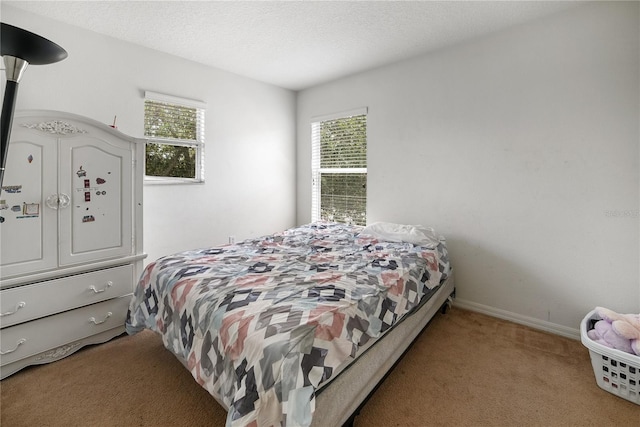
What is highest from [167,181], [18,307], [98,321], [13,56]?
[13,56]

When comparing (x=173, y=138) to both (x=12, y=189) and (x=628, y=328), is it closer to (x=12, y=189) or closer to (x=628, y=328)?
(x=12, y=189)

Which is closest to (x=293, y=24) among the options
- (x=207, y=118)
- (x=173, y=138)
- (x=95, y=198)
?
(x=207, y=118)

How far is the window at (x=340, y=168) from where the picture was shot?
3.61 m

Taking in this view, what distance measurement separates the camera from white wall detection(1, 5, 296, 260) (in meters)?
2.39

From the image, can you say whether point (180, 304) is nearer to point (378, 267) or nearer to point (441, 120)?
point (378, 267)

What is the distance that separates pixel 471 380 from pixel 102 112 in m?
3.49

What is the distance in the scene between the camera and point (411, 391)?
1715 millimetres

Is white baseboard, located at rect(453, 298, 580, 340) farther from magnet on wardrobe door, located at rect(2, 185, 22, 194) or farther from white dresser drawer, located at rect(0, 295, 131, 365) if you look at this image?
magnet on wardrobe door, located at rect(2, 185, 22, 194)

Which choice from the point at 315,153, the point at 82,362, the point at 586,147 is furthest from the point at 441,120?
the point at 82,362

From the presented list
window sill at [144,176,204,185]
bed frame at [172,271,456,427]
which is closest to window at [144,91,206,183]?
window sill at [144,176,204,185]

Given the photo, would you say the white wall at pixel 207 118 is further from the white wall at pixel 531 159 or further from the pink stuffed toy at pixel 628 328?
the pink stuffed toy at pixel 628 328

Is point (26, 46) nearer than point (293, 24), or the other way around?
point (26, 46)

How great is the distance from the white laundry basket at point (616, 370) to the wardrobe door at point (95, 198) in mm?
3229

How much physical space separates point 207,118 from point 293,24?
1.44 m
